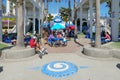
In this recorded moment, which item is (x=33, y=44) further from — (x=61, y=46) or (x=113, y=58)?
(x=113, y=58)

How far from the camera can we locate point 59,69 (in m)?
8.96

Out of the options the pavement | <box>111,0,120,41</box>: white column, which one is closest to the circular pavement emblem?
the pavement

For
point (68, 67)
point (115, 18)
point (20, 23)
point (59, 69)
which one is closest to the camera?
point (59, 69)

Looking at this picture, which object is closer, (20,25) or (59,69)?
(59,69)

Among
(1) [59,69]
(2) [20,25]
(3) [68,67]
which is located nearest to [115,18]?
(2) [20,25]

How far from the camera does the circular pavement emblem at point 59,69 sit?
8.39m

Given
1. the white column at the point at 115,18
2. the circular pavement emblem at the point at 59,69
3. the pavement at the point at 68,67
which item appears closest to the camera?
the pavement at the point at 68,67

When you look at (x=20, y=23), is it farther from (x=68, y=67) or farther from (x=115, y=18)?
(x=115, y=18)

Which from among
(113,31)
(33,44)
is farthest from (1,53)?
(113,31)

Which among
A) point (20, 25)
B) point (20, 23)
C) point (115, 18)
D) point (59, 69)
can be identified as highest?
point (115, 18)

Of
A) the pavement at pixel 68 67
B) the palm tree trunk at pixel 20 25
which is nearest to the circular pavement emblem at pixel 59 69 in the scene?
the pavement at pixel 68 67

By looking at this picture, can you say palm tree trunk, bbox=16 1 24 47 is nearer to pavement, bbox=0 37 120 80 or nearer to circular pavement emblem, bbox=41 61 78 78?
pavement, bbox=0 37 120 80

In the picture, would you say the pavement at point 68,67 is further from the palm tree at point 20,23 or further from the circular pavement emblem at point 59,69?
the palm tree at point 20,23

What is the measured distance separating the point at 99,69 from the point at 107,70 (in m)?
0.38
